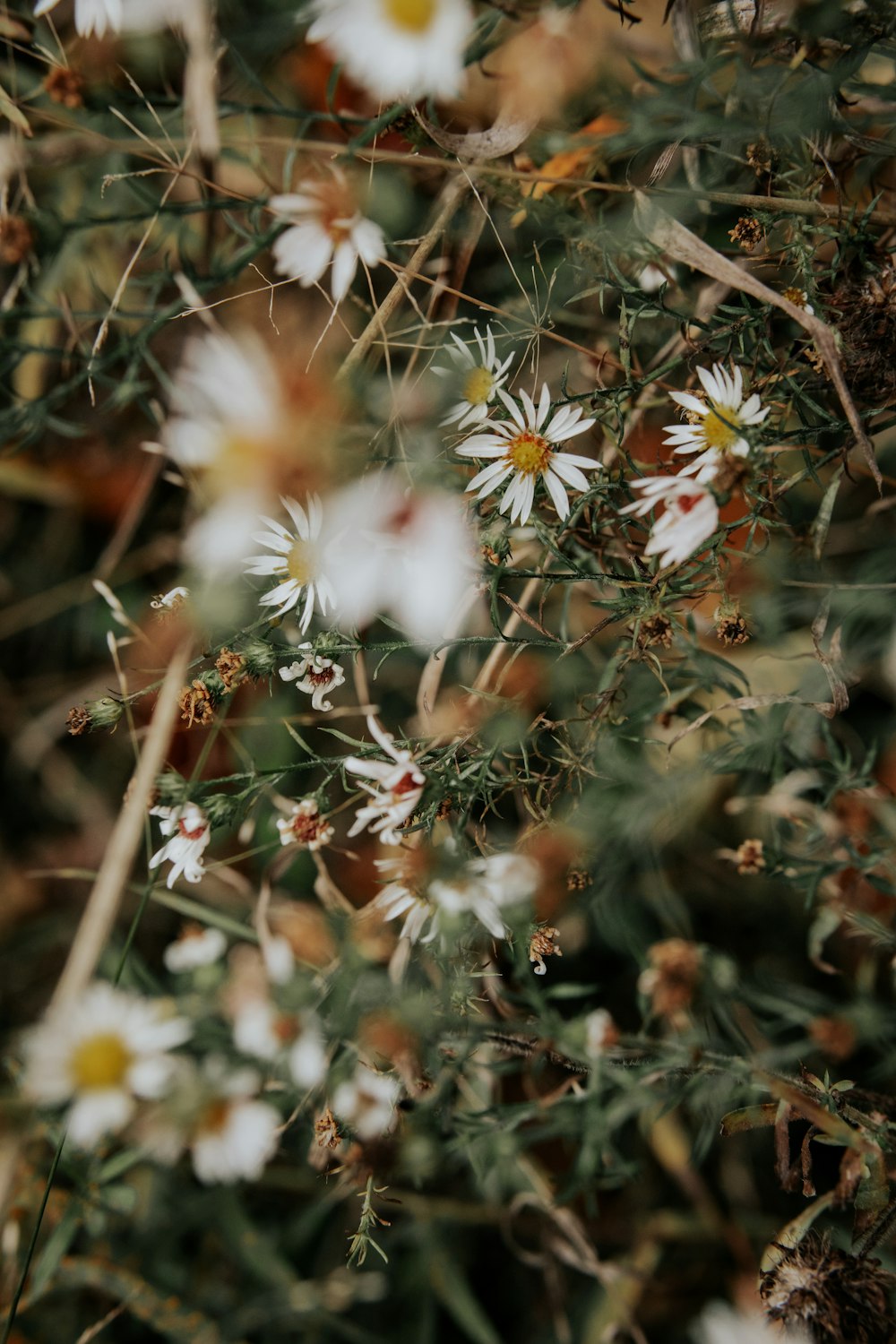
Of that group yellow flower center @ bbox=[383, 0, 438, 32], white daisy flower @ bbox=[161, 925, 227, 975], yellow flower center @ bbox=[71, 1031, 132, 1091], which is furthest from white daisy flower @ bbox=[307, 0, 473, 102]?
yellow flower center @ bbox=[71, 1031, 132, 1091]

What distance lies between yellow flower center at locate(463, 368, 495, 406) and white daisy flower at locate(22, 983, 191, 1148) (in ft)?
2.36

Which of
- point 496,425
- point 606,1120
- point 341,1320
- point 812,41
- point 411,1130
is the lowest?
point 341,1320

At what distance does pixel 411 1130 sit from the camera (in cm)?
101

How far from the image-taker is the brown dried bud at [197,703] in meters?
→ 0.88

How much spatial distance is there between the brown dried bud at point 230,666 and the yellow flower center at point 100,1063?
49 cm

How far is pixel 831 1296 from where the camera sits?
0.82 meters

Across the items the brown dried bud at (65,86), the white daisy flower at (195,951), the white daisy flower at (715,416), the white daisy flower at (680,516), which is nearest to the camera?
the white daisy flower at (680,516)

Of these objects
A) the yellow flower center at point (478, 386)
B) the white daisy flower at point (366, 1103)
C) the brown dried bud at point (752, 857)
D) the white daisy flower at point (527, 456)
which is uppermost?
the yellow flower center at point (478, 386)

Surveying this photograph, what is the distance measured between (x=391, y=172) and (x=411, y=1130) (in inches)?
43.1

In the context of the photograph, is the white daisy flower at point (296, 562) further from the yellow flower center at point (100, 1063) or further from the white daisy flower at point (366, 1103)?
the yellow flower center at point (100, 1063)

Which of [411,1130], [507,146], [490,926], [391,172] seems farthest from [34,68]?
[411,1130]

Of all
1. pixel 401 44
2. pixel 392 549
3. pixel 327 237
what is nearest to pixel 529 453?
pixel 392 549

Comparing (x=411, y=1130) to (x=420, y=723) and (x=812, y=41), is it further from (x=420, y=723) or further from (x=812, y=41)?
(x=812, y=41)

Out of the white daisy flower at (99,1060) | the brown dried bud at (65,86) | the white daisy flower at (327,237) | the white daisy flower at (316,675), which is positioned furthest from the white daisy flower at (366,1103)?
the brown dried bud at (65,86)
